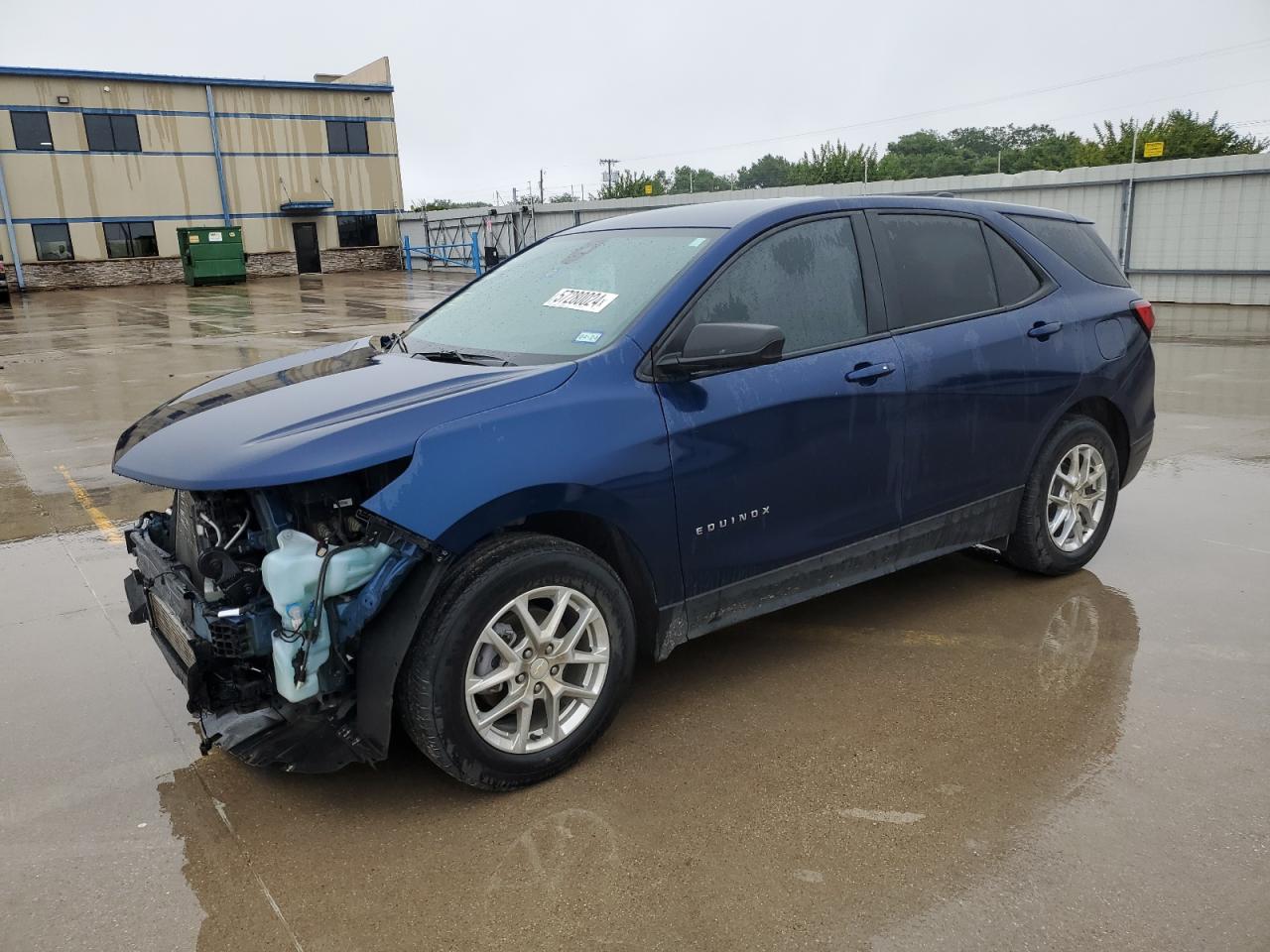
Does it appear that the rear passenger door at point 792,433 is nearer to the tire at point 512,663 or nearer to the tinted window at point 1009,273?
the tire at point 512,663

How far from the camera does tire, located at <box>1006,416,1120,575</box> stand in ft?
14.6

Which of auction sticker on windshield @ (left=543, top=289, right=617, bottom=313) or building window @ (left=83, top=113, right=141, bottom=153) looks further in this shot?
building window @ (left=83, top=113, right=141, bottom=153)

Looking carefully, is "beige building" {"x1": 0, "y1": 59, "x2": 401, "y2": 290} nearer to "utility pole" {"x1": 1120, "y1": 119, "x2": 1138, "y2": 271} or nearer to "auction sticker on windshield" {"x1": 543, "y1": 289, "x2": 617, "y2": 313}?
"utility pole" {"x1": 1120, "y1": 119, "x2": 1138, "y2": 271}

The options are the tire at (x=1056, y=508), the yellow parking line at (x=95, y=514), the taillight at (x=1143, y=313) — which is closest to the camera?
the tire at (x=1056, y=508)

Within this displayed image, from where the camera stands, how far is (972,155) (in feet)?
284

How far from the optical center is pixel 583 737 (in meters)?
3.14

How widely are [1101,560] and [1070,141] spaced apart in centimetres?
6615

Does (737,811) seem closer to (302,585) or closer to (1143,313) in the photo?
(302,585)

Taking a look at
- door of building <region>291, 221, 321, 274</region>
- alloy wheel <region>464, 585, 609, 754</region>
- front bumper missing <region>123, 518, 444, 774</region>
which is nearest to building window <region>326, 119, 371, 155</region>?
door of building <region>291, 221, 321, 274</region>

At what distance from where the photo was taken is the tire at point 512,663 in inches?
110

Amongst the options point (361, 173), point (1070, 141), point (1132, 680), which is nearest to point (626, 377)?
point (1132, 680)

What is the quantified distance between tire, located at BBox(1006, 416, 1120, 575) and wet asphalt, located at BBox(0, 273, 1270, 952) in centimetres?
14

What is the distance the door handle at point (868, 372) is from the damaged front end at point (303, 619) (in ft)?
5.68

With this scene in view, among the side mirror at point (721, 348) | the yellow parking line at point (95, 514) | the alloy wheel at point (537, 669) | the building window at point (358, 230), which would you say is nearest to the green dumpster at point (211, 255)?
the building window at point (358, 230)
